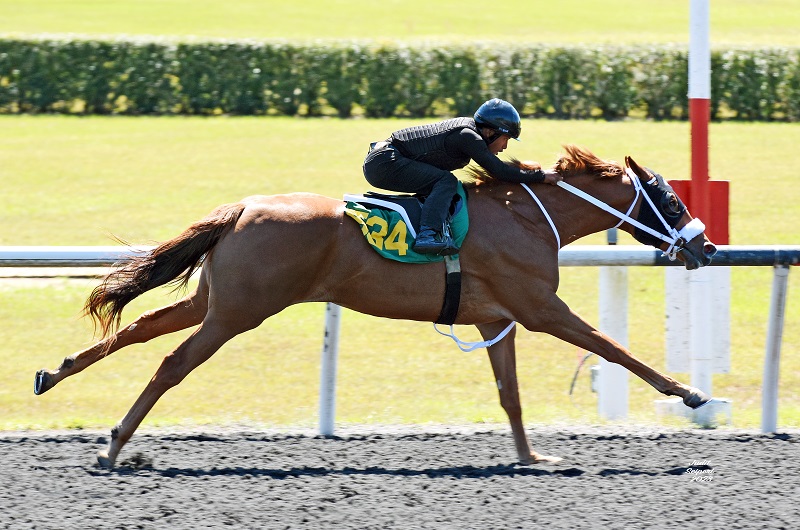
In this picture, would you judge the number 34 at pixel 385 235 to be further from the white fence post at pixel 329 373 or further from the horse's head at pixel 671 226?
the horse's head at pixel 671 226

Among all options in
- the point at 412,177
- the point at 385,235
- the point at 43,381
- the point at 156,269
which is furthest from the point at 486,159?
the point at 43,381

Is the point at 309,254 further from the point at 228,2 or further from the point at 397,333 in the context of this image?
the point at 228,2

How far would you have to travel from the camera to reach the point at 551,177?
5.45 metres

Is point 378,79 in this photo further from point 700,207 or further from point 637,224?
point 637,224

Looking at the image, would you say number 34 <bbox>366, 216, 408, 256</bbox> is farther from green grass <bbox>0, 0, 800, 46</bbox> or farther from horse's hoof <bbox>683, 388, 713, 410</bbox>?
green grass <bbox>0, 0, 800, 46</bbox>

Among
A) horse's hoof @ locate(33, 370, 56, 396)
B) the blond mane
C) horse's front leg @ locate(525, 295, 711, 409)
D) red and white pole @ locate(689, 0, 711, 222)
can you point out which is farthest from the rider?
horse's hoof @ locate(33, 370, 56, 396)

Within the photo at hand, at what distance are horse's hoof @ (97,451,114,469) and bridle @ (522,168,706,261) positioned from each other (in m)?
2.36

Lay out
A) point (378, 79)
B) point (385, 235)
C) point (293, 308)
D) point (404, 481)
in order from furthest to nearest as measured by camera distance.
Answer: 1. point (378, 79)
2. point (293, 308)
3. point (385, 235)
4. point (404, 481)

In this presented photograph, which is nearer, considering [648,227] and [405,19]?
[648,227]

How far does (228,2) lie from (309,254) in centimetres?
3208

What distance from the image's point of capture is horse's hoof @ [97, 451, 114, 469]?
194 inches

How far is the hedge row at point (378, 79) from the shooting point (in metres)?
18.0

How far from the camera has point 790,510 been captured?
4375mm

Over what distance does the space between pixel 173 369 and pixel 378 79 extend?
46.1 ft
